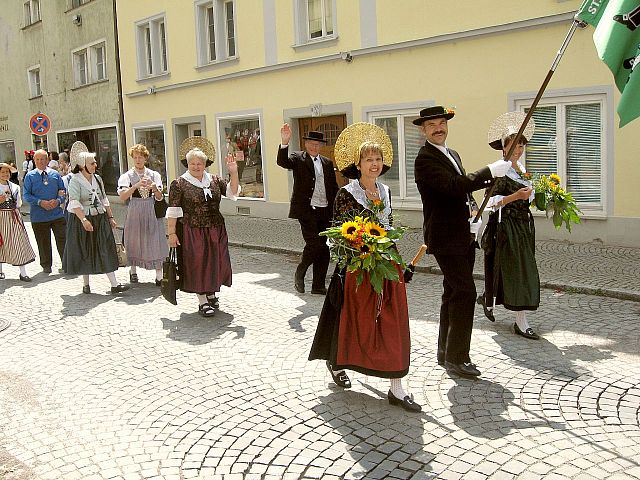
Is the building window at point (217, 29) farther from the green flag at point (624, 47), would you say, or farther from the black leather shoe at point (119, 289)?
the green flag at point (624, 47)

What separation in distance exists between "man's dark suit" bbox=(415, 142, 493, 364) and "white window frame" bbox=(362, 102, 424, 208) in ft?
28.0

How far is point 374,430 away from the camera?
451 cm

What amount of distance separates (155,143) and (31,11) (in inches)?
446

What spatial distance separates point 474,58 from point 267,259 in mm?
5011

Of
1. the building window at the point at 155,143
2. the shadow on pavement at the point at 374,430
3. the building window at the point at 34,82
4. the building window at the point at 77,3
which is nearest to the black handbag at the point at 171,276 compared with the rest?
the shadow on pavement at the point at 374,430

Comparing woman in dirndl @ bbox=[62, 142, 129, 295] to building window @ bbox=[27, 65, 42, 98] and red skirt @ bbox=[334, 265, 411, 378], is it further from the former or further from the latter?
building window @ bbox=[27, 65, 42, 98]

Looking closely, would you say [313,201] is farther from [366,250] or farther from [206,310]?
[366,250]

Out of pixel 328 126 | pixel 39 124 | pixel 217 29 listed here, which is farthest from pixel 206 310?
pixel 39 124

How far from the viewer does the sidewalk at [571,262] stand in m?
8.23

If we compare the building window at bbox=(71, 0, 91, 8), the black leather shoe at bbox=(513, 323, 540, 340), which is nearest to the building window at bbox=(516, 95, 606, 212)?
the black leather shoe at bbox=(513, 323, 540, 340)

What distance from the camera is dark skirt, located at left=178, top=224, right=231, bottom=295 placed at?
782 cm

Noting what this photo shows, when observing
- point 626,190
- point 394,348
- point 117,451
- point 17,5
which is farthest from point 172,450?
point 17,5

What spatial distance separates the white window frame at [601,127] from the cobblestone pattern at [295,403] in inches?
150

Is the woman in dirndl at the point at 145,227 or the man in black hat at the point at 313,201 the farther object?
the woman in dirndl at the point at 145,227
